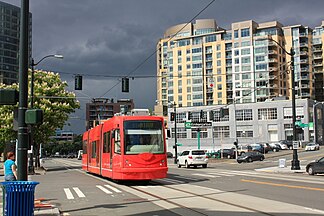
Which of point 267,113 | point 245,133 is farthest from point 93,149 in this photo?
point 245,133

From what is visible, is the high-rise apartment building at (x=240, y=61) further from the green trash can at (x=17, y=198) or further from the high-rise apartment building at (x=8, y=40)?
the green trash can at (x=17, y=198)

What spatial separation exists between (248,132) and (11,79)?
5716cm

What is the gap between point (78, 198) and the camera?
1603cm

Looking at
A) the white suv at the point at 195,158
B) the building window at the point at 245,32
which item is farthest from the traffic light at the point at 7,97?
the building window at the point at 245,32

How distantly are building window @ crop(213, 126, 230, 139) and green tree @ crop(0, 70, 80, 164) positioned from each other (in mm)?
64923

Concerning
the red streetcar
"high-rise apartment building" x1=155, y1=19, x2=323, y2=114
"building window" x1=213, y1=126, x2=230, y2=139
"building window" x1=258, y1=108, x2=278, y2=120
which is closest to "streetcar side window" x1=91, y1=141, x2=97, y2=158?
the red streetcar

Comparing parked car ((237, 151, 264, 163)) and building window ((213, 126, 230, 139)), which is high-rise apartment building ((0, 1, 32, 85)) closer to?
building window ((213, 126, 230, 139))

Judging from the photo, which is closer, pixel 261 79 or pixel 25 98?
pixel 25 98

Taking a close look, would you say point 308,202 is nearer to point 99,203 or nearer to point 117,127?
point 99,203

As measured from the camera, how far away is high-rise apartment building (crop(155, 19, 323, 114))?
12643cm

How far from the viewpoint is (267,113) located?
9931 cm

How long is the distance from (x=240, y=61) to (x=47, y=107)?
97.9 m

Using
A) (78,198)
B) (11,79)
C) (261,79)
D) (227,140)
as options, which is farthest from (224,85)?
(78,198)

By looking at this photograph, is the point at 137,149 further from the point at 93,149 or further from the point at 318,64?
the point at 318,64
